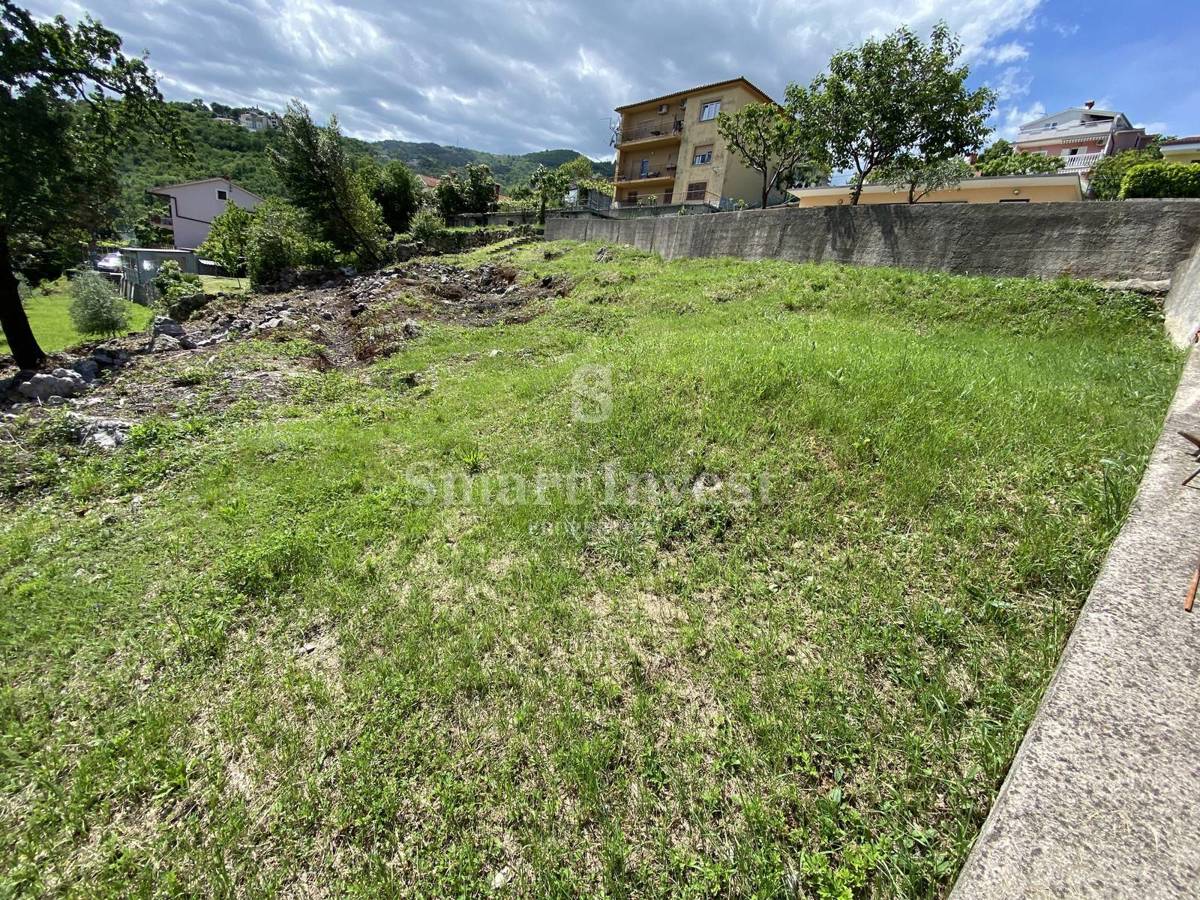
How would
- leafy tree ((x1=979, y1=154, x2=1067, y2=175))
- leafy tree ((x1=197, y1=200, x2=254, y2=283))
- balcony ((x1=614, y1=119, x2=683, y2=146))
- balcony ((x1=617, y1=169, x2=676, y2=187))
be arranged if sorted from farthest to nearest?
balcony ((x1=617, y1=169, x2=676, y2=187)) → balcony ((x1=614, y1=119, x2=683, y2=146)) → leafy tree ((x1=197, y1=200, x2=254, y2=283)) → leafy tree ((x1=979, y1=154, x2=1067, y2=175))

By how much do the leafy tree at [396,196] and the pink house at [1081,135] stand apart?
4173 cm

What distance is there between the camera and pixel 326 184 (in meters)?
21.6

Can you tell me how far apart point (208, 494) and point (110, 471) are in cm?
156

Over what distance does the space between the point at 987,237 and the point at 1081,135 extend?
141ft

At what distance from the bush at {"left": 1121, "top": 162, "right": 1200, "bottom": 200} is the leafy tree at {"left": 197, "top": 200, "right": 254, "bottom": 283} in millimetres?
34161

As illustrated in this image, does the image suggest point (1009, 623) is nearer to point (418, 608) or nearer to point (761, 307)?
point (418, 608)

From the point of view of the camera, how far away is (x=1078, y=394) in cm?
377

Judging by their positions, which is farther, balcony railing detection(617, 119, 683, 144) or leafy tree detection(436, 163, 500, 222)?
leafy tree detection(436, 163, 500, 222)

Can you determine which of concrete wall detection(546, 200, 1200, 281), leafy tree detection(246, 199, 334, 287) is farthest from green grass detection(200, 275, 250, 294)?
concrete wall detection(546, 200, 1200, 281)

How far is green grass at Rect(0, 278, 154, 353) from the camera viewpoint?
42.0 feet

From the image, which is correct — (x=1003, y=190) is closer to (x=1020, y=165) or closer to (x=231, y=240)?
(x=1020, y=165)

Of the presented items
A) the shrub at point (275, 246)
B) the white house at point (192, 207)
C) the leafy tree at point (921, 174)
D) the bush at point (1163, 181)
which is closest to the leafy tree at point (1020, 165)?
the leafy tree at point (921, 174)

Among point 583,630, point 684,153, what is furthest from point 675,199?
point 583,630

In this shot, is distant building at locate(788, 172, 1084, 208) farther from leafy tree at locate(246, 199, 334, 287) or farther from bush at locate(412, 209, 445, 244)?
leafy tree at locate(246, 199, 334, 287)
